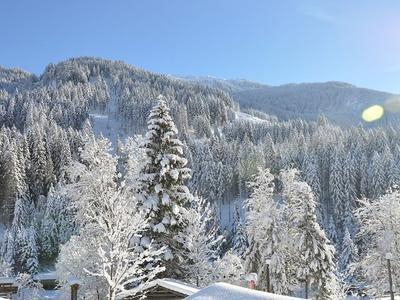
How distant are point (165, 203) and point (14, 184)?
7230cm

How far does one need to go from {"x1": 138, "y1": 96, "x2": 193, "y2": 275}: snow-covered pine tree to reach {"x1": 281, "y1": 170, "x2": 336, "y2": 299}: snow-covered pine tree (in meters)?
12.5

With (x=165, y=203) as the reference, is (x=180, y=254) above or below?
below

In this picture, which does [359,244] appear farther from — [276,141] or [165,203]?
[276,141]

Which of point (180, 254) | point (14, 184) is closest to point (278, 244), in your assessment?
point (180, 254)

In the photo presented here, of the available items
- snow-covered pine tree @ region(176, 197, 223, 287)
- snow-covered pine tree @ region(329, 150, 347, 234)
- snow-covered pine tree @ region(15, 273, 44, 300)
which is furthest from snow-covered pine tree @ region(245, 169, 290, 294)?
snow-covered pine tree @ region(329, 150, 347, 234)

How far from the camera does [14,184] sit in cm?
9288

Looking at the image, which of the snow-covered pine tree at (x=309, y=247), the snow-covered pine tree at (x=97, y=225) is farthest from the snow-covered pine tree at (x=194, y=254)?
the snow-covered pine tree at (x=309, y=247)

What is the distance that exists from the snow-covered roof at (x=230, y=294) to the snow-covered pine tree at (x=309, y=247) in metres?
28.6

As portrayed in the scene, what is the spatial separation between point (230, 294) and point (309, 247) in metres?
29.4

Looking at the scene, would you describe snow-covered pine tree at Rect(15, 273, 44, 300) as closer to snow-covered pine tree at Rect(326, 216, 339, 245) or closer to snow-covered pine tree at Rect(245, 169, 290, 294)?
snow-covered pine tree at Rect(245, 169, 290, 294)

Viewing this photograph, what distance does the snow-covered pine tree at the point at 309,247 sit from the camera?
125 feet

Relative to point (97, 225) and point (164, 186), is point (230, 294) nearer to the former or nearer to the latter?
point (97, 225)

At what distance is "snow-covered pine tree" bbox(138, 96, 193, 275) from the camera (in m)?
28.8

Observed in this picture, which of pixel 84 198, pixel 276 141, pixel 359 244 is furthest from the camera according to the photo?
pixel 276 141
